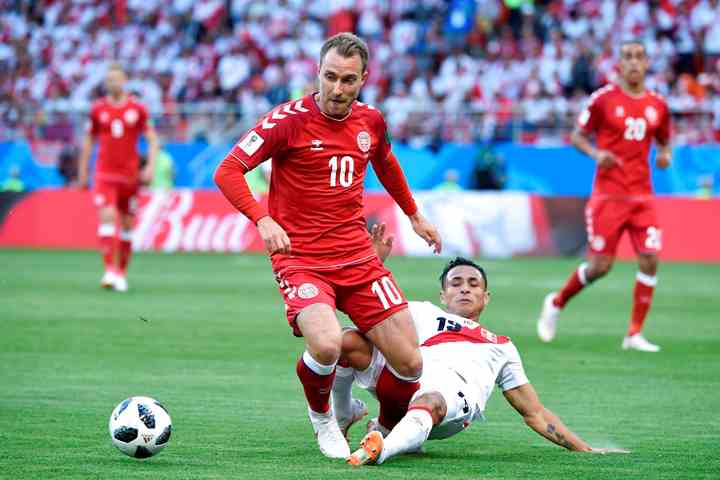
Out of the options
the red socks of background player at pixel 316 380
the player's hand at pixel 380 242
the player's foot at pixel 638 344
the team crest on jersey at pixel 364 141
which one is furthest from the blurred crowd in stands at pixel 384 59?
the red socks of background player at pixel 316 380

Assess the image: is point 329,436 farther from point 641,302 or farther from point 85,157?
point 85,157

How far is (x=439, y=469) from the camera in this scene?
614 cm

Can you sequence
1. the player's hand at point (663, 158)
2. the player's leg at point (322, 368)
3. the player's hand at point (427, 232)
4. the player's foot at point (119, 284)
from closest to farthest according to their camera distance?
1. the player's leg at point (322, 368)
2. the player's hand at point (427, 232)
3. the player's hand at point (663, 158)
4. the player's foot at point (119, 284)

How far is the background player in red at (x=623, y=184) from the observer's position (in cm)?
1193

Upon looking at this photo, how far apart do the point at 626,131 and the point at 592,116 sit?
34cm

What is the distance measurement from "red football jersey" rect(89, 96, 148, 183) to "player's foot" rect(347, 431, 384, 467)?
1132 centimetres

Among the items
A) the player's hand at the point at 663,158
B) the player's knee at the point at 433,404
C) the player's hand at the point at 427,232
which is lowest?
the player's knee at the point at 433,404

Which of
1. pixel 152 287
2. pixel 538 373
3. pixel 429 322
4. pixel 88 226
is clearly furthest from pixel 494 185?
pixel 429 322

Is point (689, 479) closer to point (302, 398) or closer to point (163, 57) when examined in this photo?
point (302, 398)

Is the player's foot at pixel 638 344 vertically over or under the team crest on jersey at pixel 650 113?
under

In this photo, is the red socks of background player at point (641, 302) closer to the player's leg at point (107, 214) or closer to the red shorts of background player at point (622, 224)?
the red shorts of background player at point (622, 224)

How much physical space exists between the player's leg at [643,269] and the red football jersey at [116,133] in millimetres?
7359

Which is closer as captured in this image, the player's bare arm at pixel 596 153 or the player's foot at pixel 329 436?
the player's foot at pixel 329 436

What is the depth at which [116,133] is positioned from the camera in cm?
1697
